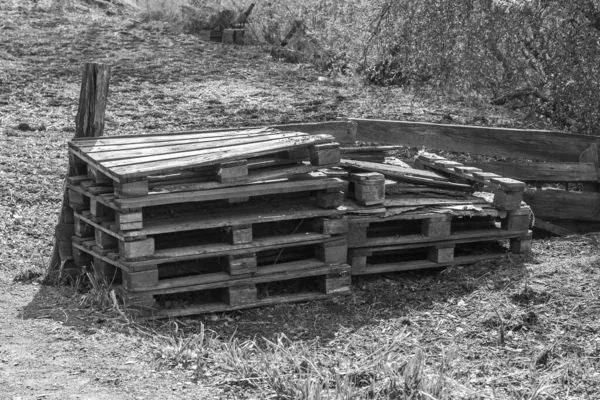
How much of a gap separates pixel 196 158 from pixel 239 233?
1.96ft

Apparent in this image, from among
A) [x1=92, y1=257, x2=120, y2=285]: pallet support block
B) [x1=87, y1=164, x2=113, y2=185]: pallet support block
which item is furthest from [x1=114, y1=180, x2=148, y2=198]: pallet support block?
[x1=92, y1=257, x2=120, y2=285]: pallet support block

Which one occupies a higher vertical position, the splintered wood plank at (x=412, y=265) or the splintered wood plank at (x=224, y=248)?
the splintered wood plank at (x=224, y=248)

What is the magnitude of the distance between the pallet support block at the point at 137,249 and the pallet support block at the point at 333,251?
1.30 m

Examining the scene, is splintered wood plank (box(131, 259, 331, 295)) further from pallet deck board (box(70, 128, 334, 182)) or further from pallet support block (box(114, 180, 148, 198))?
pallet deck board (box(70, 128, 334, 182))

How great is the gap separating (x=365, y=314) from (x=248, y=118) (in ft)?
19.0

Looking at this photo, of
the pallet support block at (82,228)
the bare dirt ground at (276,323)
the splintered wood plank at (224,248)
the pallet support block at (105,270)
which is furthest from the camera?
the pallet support block at (82,228)

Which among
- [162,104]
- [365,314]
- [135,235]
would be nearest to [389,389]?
[365,314]

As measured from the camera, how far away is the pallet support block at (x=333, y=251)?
20.8 ft

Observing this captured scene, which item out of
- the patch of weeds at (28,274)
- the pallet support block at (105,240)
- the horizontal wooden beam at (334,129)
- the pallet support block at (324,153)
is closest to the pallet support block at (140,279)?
the pallet support block at (105,240)

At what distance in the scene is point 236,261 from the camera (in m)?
6.01

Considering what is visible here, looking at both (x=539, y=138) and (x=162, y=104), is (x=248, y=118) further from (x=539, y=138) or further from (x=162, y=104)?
(x=539, y=138)

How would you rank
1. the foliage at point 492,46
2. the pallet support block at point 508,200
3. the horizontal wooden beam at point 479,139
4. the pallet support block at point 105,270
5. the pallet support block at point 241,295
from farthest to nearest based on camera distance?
1. the foliage at point 492,46
2. the horizontal wooden beam at point 479,139
3. the pallet support block at point 508,200
4. the pallet support block at point 105,270
5. the pallet support block at point 241,295

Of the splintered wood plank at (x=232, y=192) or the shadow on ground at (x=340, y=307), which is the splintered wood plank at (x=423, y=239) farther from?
the splintered wood plank at (x=232, y=192)

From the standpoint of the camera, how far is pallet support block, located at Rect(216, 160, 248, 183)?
5836 millimetres
